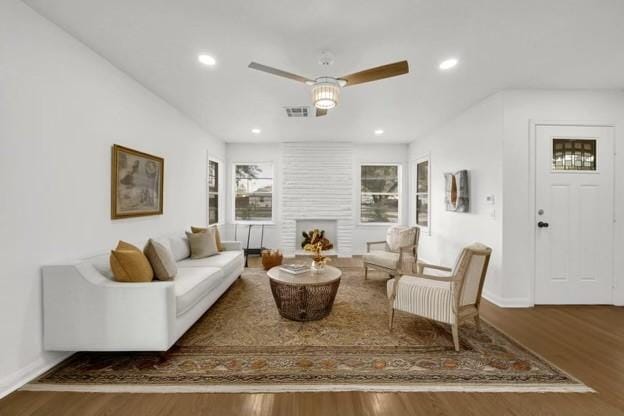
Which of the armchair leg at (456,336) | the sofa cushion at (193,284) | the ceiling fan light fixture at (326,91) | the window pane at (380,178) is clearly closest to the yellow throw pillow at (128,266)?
the sofa cushion at (193,284)

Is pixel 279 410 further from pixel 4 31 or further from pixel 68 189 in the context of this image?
pixel 4 31

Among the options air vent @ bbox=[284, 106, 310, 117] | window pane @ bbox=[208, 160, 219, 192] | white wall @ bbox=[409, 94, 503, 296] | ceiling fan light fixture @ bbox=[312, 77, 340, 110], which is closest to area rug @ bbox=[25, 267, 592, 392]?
white wall @ bbox=[409, 94, 503, 296]

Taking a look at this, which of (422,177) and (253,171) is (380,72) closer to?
(422,177)

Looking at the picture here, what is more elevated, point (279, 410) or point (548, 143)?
point (548, 143)

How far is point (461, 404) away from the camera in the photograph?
174 cm

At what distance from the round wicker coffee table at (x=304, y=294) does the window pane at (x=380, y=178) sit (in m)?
4.03

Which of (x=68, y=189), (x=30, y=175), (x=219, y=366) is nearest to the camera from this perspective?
(x=30, y=175)

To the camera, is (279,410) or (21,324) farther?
(21,324)

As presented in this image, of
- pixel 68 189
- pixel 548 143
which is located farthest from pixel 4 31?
pixel 548 143

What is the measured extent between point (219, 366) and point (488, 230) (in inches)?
136

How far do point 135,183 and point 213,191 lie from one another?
2.68 meters

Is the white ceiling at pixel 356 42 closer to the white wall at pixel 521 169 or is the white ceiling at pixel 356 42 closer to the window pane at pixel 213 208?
the white wall at pixel 521 169

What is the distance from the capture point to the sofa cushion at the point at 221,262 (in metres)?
3.45

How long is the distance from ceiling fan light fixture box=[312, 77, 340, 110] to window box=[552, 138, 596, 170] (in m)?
2.94
